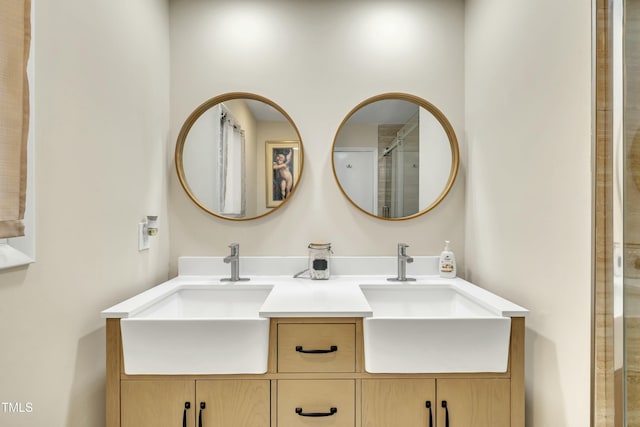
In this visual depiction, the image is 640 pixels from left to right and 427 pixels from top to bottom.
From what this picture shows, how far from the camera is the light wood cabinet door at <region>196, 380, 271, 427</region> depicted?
119 centimetres

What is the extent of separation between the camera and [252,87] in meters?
1.88

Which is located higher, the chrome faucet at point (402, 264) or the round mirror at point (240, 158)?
the round mirror at point (240, 158)

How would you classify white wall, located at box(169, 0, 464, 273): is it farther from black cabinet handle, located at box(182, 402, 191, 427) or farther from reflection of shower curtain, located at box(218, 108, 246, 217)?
black cabinet handle, located at box(182, 402, 191, 427)

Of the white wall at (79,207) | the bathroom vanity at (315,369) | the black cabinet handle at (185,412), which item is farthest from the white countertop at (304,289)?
the black cabinet handle at (185,412)

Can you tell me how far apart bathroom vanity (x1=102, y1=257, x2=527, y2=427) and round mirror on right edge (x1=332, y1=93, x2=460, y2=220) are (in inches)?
30.6

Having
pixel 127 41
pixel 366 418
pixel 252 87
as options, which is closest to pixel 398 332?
pixel 366 418

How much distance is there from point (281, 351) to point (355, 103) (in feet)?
4.27

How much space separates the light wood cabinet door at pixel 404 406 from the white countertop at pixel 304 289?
28 cm

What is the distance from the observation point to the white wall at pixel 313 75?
6.14 feet

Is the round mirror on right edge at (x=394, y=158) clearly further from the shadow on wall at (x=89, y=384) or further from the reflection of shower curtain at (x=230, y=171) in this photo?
the shadow on wall at (x=89, y=384)

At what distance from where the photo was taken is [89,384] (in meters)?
1.22

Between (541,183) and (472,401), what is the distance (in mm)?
802

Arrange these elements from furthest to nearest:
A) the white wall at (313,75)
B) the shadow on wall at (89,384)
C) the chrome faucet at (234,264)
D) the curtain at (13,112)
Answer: the white wall at (313,75) < the chrome faucet at (234,264) < the shadow on wall at (89,384) < the curtain at (13,112)

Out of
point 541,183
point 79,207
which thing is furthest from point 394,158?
point 79,207
